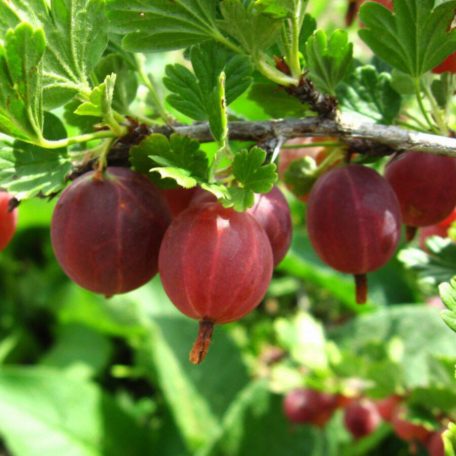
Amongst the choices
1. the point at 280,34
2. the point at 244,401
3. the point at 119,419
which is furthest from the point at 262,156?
the point at 119,419

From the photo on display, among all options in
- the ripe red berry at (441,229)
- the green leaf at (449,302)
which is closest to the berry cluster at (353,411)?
the ripe red berry at (441,229)

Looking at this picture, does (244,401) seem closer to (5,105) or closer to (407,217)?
(407,217)

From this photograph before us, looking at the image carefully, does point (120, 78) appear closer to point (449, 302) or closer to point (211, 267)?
point (211, 267)

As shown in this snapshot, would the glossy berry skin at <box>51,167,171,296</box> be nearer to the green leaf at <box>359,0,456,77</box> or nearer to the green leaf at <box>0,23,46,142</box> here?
the green leaf at <box>0,23,46,142</box>

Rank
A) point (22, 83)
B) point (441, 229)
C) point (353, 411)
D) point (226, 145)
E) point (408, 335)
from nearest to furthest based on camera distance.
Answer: point (22, 83), point (226, 145), point (441, 229), point (353, 411), point (408, 335)

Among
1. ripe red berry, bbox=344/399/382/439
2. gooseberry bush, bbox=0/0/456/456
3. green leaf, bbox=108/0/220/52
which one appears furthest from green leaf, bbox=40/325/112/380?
green leaf, bbox=108/0/220/52

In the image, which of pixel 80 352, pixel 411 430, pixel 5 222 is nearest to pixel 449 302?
pixel 5 222
